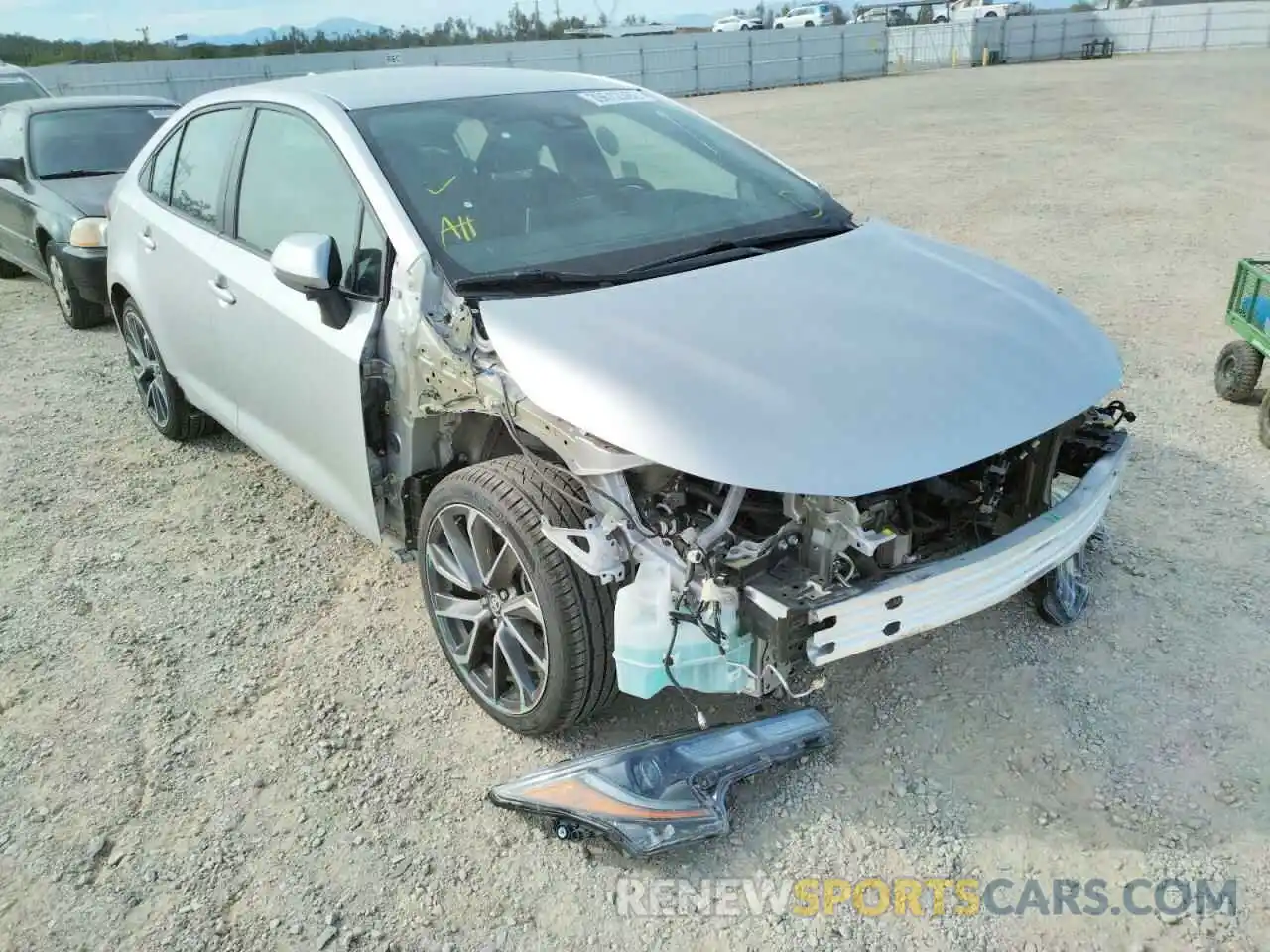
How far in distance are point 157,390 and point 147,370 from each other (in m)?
0.14

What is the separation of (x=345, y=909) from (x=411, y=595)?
1.40 m

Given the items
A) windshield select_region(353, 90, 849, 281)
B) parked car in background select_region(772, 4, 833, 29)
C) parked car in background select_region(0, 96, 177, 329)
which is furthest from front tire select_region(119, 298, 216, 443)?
parked car in background select_region(772, 4, 833, 29)

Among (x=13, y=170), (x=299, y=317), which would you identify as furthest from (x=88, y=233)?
(x=299, y=317)

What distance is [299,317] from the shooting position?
125 inches

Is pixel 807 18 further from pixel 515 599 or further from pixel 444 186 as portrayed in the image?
pixel 515 599

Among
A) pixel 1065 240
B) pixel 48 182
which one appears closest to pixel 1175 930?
pixel 1065 240

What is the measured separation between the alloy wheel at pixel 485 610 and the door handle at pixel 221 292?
1.34m

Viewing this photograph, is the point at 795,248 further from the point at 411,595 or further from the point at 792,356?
the point at 411,595

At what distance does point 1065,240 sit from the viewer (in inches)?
321

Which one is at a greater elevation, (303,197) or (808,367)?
(303,197)

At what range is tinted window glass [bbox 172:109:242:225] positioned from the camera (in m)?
3.81

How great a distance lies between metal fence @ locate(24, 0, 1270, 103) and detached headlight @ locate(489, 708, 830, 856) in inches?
772

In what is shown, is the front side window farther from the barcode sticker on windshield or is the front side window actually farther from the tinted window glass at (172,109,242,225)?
the barcode sticker on windshield

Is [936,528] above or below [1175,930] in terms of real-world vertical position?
above
